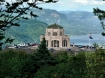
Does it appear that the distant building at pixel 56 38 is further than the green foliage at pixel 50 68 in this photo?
Yes

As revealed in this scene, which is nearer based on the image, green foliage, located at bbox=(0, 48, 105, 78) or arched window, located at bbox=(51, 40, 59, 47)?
green foliage, located at bbox=(0, 48, 105, 78)

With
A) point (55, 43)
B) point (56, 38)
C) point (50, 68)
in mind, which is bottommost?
point (55, 43)

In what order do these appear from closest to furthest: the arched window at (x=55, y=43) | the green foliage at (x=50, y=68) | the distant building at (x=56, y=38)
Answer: the green foliage at (x=50, y=68) → the distant building at (x=56, y=38) → the arched window at (x=55, y=43)

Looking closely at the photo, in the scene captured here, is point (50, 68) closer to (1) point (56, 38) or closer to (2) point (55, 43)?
(1) point (56, 38)

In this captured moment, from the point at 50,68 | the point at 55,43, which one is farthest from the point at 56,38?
the point at 50,68

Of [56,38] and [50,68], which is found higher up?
[50,68]

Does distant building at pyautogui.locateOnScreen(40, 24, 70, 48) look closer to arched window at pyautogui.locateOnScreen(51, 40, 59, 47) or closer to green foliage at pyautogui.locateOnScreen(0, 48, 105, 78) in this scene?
arched window at pyautogui.locateOnScreen(51, 40, 59, 47)

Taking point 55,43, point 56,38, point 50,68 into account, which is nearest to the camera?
point 50,68

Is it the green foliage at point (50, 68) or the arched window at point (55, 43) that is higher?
the green foliage at point (50, 68)

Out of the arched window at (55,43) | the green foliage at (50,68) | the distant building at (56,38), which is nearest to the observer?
the green foliage at (50,68)

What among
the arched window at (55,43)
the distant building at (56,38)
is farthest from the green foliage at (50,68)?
the arched window at (55,43)

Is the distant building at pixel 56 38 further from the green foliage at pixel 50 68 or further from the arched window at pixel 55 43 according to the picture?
the green foliage at pixel 50 68

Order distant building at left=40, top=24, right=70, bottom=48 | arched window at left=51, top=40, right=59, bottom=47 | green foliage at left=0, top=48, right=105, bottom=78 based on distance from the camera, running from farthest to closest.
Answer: arched window at left=51, top=40, right=59, bottom=47 < distant building at left=40, top=24, right=70, bottom=48 < green foliage at left=0, top=48, right=105, bottom=78

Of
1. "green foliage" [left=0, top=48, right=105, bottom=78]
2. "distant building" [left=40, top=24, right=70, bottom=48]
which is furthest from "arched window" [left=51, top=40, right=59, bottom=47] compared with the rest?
"green foliage" [left=0, top=48, right=105, bottom=78]
